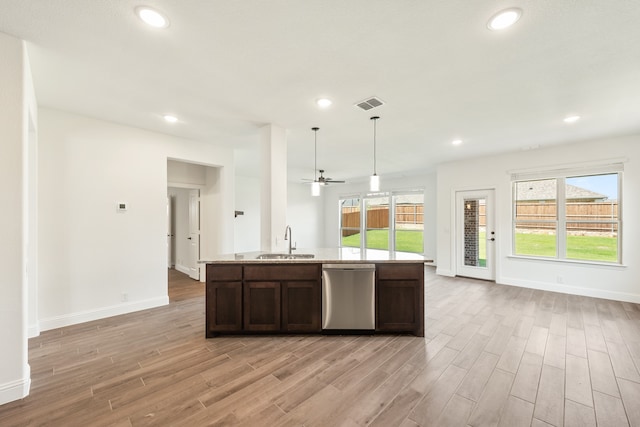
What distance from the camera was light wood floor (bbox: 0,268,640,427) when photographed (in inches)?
70.7

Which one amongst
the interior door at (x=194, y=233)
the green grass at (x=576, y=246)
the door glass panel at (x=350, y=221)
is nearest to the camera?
the green grass at (x=576, y=246)

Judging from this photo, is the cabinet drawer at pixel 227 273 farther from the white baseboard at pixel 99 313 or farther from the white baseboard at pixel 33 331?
the white baseboard at pixel 33 331

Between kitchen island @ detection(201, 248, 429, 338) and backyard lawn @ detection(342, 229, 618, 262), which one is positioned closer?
kitchen island @ detection(201, 248, 429, 338)

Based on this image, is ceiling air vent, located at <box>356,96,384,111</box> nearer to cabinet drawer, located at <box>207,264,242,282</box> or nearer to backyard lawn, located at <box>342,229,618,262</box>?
cabinet drawer, located at <box>207,264,242,282</box>

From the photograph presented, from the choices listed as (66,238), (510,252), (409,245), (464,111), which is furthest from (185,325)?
(409,245)

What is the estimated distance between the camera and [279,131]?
3838 mm

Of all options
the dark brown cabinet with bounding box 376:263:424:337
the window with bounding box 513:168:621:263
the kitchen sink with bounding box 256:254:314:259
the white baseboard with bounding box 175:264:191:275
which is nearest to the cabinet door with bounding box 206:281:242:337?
the kitchen sink with bounding box 256:254:314:259

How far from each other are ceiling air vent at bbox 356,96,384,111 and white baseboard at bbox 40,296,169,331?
13.6 feet

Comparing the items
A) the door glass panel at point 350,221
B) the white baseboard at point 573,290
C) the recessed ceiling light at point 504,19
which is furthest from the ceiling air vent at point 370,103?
the door glass panel at point 350,221

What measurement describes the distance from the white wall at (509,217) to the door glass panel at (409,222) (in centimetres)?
147

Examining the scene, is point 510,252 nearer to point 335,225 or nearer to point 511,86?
point 511,86

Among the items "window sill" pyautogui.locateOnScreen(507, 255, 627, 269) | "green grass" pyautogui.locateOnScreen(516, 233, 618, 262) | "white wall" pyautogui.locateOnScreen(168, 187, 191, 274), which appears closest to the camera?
"window sill" pyautogui.locateOnScreen(507, 255, 627, 269)

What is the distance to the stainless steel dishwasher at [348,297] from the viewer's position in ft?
9.84

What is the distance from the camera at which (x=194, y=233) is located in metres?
5.88
